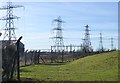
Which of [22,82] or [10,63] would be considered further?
[10,63]

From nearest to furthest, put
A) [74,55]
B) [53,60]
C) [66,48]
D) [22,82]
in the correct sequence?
1. [22,82]
2. [53,60]
3. [74,55]
4. [66,48]

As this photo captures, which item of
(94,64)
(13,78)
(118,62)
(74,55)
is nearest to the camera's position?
(13,78)

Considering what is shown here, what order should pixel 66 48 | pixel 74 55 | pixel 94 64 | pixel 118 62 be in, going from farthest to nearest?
pixel 66 48
pixel 74 55
pixel 94 64
pixel 118 62

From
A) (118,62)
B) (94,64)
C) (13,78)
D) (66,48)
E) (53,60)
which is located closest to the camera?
(13,78)

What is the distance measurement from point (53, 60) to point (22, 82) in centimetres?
4221

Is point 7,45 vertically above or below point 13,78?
above

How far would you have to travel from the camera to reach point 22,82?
1582cm

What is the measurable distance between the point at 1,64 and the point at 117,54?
16.8 metres

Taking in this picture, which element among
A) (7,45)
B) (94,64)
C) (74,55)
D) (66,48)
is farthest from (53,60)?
(7,45)

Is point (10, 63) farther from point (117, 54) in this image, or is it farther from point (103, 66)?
point (117, 54)

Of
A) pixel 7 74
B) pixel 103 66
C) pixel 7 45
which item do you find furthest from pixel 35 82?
pixel 103 66

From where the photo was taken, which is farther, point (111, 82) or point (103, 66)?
point (103, 66)

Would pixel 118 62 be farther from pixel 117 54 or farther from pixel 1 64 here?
pixel 1 64

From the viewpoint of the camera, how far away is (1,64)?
52.7ft
